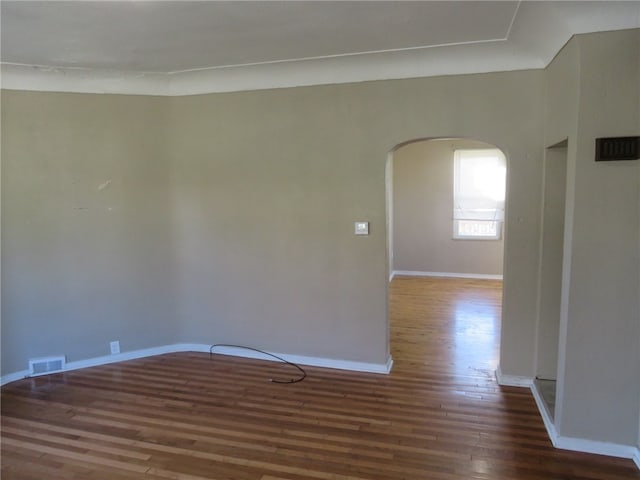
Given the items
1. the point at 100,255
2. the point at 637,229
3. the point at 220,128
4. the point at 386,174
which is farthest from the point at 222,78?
the point at 637,229

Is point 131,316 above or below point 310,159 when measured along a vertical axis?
below

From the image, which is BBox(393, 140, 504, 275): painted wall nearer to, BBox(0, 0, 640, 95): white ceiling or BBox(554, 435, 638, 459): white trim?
BBox(0, 0, 640, 95): white ceiling

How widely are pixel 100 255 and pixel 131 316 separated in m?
0.64

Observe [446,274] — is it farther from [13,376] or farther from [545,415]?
[13,376]

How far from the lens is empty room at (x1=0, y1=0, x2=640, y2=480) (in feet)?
7.60

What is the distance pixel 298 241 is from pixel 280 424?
1496 millimetres

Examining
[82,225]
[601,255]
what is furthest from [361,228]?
[82,225]

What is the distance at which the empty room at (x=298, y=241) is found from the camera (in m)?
2.32

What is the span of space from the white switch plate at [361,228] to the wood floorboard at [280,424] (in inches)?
48.1

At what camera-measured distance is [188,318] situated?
4.05 m

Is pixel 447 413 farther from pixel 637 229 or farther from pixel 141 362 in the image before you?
pixel 141 362

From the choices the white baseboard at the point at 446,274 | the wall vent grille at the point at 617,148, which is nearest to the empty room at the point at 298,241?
the wall vent grille at the point at 617,148

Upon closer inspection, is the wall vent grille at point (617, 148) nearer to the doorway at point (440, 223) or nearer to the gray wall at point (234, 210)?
the gray wall at point (234, 210)

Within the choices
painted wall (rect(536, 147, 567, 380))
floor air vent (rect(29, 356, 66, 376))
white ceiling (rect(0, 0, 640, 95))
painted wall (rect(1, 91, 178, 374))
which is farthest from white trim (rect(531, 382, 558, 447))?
floor air vent (rect(29, 356, 66, 376))
